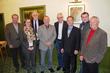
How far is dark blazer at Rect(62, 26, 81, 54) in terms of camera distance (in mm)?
4203

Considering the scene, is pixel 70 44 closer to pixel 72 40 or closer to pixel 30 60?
pixel 72 40

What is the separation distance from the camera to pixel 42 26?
4.59 meters

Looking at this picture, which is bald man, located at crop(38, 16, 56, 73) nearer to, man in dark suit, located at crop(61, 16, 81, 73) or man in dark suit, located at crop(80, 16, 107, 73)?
man in dark suit, located at crop(61, 16, 81, 73)

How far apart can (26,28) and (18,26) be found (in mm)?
474

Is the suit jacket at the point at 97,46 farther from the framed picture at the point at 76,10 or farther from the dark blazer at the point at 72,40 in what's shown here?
the framed picture at the point at 76,10

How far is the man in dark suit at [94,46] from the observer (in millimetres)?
3359

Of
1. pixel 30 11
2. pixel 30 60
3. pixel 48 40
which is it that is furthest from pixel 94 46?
pixel 30 11

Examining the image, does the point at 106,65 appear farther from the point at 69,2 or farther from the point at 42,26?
the point at 69,2

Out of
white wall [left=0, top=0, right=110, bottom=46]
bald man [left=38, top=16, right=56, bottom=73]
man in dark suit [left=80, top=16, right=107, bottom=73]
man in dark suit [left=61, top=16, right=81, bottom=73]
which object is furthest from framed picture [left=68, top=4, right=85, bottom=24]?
man in dark suit [left=80, top=16, right=107, bottom=73]

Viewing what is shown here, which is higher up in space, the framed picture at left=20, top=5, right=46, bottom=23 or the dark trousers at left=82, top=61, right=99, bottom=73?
the framed picture at left=20, top=5, right=46, bottom=23

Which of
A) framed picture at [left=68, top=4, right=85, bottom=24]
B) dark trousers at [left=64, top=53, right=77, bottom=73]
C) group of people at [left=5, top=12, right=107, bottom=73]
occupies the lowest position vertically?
dark trousers at [left=64, top=53, right=77, bottom=73]

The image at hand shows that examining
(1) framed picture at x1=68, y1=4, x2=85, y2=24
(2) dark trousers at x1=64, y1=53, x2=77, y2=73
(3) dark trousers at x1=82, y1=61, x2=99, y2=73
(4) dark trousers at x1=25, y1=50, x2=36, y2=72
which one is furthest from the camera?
(1) framed picture at x1=68, y1=4, x2=85, y2=24

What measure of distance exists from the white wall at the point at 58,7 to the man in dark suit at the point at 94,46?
3103mm

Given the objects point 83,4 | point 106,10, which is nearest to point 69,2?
point 83,4
